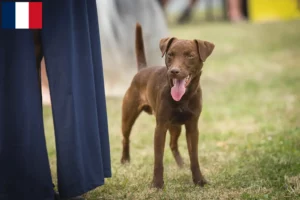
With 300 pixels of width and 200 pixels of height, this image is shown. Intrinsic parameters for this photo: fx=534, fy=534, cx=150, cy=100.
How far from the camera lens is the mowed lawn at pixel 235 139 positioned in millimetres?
4188

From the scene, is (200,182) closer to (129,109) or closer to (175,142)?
(175,142)

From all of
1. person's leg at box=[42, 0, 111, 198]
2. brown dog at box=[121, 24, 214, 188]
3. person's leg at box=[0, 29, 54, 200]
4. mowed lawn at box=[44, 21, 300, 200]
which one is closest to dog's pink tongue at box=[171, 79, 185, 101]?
brown dog at box=[121, 24, 214, 188]

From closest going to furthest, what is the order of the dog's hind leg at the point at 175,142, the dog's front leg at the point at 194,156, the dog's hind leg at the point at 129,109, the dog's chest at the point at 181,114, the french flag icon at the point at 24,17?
the french flag icon at the point at 24,17 → the dog's chest at the point at 181,114 → the dog's front leg at the point at 194,156 → the dog's hind leg at the point at 129,109 → the dog's hind leg at the point at 175,142

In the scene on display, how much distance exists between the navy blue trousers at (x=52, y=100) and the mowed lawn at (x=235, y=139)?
2.05 ft

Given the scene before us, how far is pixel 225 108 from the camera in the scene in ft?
25.8

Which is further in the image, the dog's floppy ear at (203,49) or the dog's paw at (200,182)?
the dog's paw at (200,182)

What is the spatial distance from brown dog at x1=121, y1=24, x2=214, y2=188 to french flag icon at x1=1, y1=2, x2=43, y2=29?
101 centimetres

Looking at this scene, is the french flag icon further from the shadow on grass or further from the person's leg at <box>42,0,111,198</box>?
the shadow on grass

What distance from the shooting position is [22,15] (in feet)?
11.5

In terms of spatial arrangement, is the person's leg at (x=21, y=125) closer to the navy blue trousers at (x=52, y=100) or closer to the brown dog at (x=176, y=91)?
the navy blue trousers at (x=52, y=100)

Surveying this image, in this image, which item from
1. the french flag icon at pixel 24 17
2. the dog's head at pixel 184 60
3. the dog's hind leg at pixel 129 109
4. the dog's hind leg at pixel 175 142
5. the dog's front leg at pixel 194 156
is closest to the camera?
the french flag icon at pixel 24 17

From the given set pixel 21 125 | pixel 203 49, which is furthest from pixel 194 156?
pixel 21 125

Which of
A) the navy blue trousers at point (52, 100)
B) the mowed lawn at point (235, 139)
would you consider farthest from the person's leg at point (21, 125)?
the mowed lawn at point (235, 139)

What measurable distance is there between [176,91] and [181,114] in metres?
0.26
